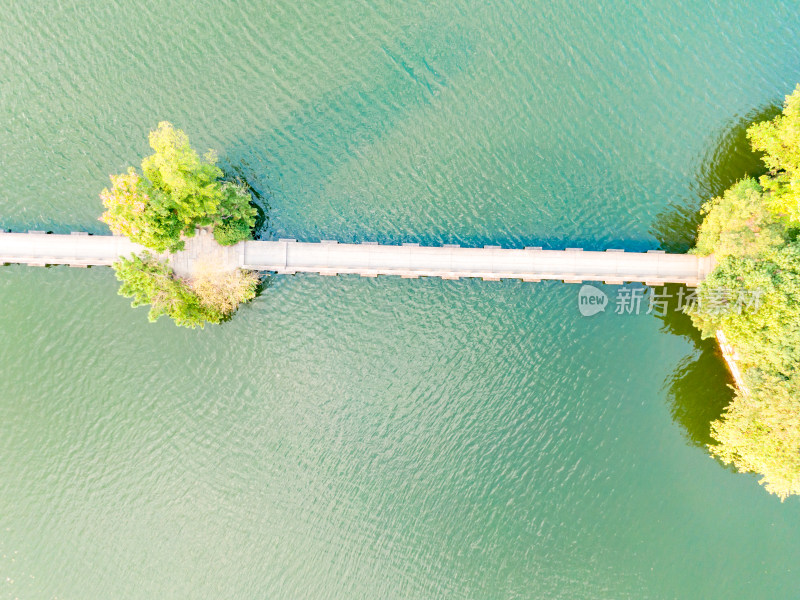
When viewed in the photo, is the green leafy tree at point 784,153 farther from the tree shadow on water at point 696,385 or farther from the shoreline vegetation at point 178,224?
the shoreline vegetation at point 178,224

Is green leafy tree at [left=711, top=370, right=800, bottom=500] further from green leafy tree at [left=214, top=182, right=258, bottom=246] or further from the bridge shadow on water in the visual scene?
green leafy tree at [left=214, top=182, right=258, bottom=246]

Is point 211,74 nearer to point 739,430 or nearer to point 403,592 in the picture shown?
point 403,592

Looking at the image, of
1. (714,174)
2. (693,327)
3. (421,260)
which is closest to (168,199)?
(421,260)

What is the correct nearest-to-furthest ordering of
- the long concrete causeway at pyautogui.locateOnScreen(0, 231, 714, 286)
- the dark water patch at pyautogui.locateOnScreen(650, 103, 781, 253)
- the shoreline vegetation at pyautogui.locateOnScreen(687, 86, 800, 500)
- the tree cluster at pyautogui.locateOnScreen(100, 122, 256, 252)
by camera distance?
the tree cluster at pyautogui.locateOnScreen(100, 122, 256, 252) → the shoreline vegetation at pyautogui.locateOnScreen(687, 86, 800, 500) → the long concrete causeway at pyautogui.locateOnScreen(0, 231, 714, 286) → the dark water patch at pyautogui.locateOnScreen(650, 103, 781, 253)

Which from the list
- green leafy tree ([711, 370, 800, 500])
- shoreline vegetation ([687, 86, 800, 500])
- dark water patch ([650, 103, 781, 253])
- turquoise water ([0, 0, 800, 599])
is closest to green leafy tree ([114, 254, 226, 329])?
turquoise water ([0, 0, 800, 599])

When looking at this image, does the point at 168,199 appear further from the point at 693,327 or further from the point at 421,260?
the point at 693,327

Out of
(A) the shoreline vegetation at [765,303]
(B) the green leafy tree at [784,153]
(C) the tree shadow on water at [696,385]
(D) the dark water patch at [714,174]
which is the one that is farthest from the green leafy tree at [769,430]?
(D) the dark water patch at [714,174]

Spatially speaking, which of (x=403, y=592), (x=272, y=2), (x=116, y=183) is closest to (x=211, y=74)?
(x=272, y=2)
